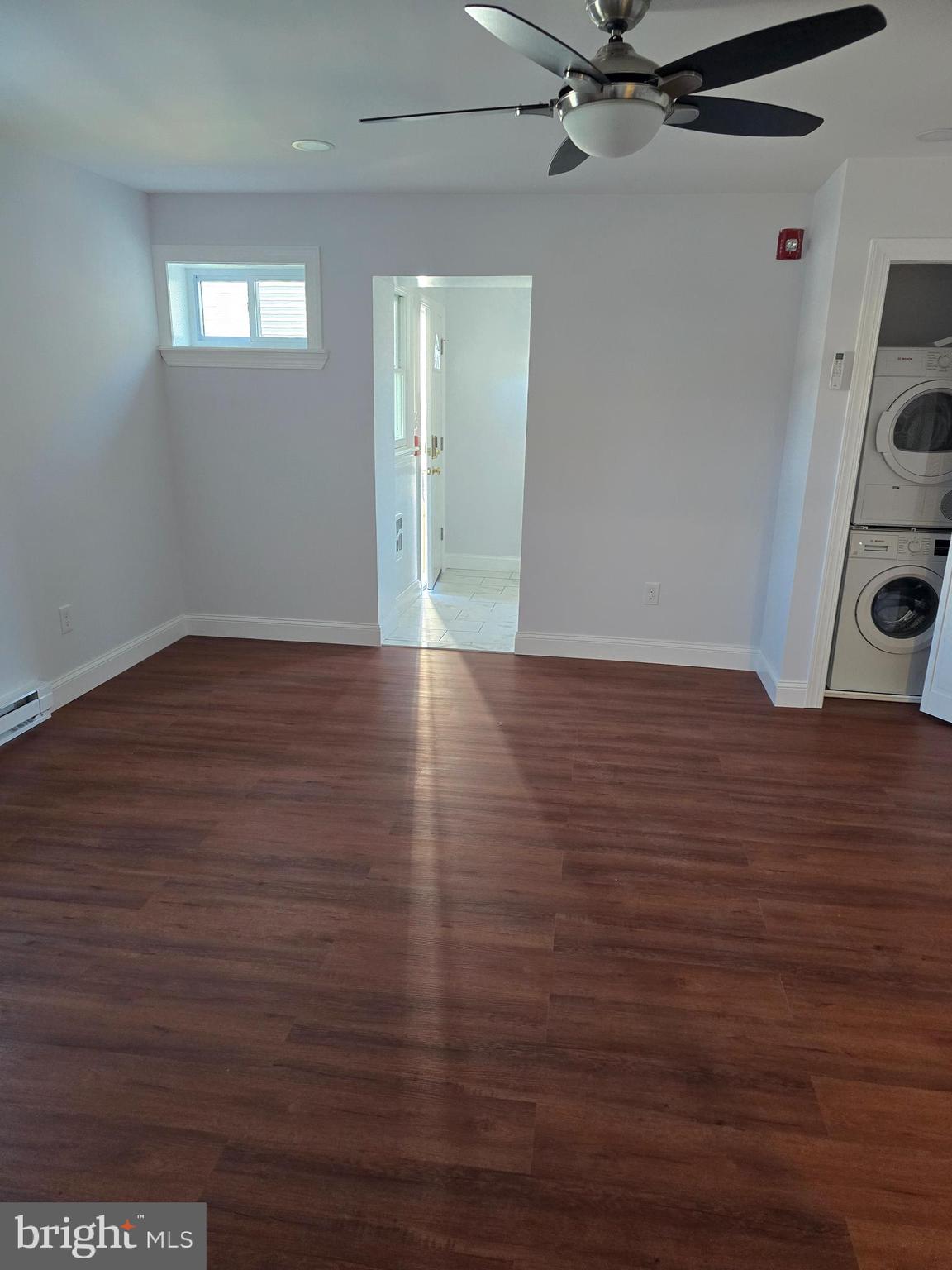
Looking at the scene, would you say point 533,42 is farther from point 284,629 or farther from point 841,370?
point 284,629

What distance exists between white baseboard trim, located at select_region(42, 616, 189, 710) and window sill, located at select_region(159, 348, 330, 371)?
5.03 ft

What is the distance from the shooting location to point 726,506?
4.30 metres

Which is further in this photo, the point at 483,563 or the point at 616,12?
the point at 483,563

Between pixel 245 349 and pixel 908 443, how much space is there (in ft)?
11.5

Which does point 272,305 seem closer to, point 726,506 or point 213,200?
point 213,200

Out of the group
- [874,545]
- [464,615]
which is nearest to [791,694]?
[874,545]

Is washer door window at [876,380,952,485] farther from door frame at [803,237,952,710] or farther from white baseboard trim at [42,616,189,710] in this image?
white baseboard trim at [42,616,189,710]

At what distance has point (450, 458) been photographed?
264 inches

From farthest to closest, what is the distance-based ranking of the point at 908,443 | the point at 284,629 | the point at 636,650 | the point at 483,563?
the point at 483,563, the point at 284,629, the point at 636,650, the point at 908,443

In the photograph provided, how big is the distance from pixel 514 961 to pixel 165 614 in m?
3.40

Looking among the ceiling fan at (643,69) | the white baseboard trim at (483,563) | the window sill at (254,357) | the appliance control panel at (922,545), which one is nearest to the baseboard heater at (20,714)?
the window sill at (254,357)

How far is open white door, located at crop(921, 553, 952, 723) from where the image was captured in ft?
12.2

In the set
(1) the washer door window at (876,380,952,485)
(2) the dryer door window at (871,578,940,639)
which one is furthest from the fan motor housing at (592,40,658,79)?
(2) the dryer door window at (871,578,940,639)

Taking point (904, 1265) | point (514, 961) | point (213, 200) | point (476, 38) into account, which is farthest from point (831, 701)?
point (213, 200)
